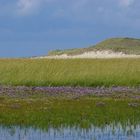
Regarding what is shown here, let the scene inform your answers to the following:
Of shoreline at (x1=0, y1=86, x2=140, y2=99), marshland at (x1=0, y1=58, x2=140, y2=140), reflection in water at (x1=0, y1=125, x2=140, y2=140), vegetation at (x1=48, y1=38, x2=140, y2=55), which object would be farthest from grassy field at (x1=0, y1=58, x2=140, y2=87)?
vegetation at (x1=48, y1=38, x2=140, y2=55)

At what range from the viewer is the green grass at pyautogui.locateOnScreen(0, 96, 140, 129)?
22.6 metres

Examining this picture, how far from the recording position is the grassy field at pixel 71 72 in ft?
155

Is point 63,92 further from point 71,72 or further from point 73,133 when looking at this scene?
point 73,133

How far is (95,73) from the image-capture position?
4978cm

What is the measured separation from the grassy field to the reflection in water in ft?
82.5

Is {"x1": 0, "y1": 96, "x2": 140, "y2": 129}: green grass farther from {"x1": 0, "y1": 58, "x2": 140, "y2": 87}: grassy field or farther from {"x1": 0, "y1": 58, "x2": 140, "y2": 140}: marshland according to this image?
{"x1": 0, "y1": 58, "x2": 140, "y2": 87}: grassy field

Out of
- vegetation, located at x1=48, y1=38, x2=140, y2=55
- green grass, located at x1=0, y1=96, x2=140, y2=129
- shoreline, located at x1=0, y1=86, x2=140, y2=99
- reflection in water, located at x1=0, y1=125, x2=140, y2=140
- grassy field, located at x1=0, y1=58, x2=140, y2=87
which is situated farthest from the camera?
vegetation, located at x1=48, y1=38, x2=140, y2=55

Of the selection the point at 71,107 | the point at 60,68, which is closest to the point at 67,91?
the point at 71,107

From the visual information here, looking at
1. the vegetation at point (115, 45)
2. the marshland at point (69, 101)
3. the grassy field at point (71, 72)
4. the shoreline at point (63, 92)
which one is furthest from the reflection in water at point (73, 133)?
the vegetation at point (115, 45)

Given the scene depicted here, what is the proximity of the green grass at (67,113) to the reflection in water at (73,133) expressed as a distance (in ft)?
2.62

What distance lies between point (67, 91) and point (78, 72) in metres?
12.4

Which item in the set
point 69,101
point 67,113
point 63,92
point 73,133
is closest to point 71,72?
point 63,92

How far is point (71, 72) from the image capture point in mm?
50156

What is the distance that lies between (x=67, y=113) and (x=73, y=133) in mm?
5297
